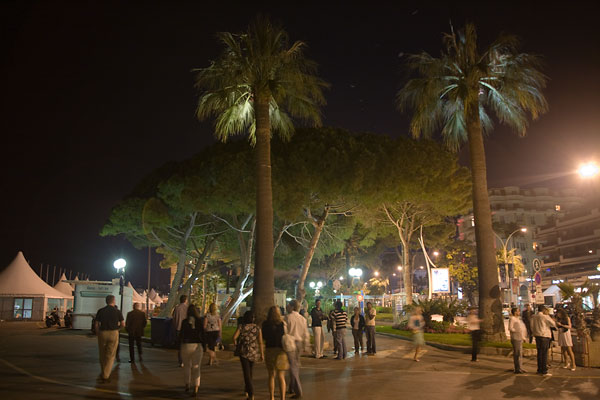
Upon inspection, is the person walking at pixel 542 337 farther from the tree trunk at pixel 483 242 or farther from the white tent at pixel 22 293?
the white tent at pixel 22 293

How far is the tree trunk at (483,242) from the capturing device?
59.8 ft

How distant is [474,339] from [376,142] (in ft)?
35.9

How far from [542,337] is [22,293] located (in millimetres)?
44653

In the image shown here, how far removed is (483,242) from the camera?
19.1 meters

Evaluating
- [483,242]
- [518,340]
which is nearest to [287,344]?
[518,340]

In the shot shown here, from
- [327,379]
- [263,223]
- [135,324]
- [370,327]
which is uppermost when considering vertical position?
[263,223]

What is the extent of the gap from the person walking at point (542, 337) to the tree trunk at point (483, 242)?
4718mm

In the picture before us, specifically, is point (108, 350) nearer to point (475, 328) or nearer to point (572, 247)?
point (475, 328)

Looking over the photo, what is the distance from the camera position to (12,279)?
1784 inches

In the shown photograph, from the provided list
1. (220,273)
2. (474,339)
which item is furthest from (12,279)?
(474,339)

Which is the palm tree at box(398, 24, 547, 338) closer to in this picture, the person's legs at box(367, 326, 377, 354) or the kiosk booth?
the person's legs at box(367, 326, 377, 354)

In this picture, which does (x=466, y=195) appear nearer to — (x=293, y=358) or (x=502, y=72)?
(x=502, y=72)

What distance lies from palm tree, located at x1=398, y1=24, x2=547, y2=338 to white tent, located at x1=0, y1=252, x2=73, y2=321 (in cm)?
3958

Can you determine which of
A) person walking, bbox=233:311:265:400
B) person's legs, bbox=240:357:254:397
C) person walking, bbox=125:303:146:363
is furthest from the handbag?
person walking, bbox=125:303:146:363
